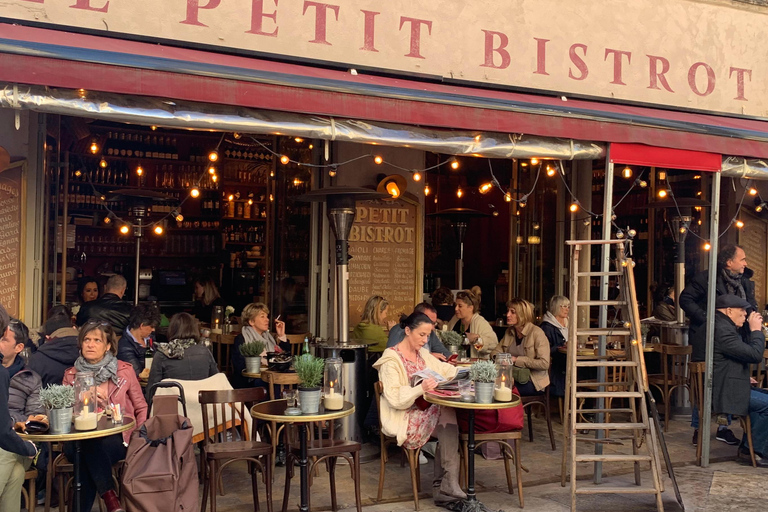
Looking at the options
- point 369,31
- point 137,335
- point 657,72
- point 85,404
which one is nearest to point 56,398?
point 85,404

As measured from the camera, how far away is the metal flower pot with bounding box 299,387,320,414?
17.7ft

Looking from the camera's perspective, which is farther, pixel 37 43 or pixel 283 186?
pixel 283 186

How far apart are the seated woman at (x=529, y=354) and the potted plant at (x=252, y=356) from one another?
229cm

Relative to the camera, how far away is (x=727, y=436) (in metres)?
8.34

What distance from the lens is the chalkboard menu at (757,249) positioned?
12290mm

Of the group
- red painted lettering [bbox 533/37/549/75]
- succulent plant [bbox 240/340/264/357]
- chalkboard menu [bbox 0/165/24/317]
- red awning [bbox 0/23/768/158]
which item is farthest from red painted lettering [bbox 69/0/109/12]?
red painted lettering [bbox 533/37/549/75]

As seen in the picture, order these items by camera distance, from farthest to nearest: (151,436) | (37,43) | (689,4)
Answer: (689,4) < (37,43) < (151,436)

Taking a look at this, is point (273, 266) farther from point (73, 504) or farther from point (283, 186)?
point (73, 504)

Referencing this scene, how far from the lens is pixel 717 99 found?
9688 mm

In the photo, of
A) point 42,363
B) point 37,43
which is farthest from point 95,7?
point 42,363

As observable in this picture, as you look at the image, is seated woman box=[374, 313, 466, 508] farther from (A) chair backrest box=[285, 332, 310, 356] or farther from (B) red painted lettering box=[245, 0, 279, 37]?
(B) red painted lettering box=[245, 0, 279, 37]

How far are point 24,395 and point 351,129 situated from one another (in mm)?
2981

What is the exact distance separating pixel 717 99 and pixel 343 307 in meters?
5.43

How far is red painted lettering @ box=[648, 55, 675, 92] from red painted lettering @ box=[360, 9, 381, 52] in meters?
3.41
